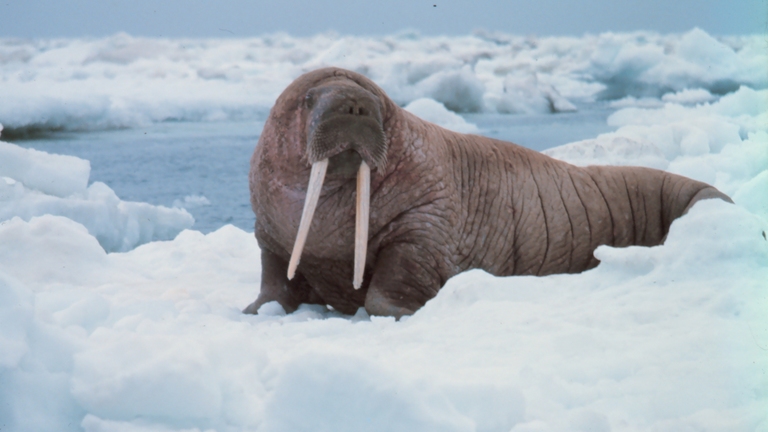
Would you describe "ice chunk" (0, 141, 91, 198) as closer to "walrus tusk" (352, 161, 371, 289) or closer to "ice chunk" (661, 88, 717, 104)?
"walrus tusk" (352, 161, 371, 289)

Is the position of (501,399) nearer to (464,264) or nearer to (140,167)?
(464,264)

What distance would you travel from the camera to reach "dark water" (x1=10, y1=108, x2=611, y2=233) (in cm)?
1107

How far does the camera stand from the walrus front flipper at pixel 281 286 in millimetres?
4922

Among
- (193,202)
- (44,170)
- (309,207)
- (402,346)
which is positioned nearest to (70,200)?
(44,170)

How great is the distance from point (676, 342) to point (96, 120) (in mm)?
10971

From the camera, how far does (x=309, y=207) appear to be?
4047mm

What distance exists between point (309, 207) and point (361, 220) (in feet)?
0.94

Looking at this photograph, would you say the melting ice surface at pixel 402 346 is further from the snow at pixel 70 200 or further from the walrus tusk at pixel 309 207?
the snow at pixel 70 200

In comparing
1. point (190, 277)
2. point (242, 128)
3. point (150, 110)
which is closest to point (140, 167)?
point (150, 110)

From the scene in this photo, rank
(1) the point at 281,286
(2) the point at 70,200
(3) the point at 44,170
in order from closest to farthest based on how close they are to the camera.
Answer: (1) the point at 281,286
(2) the point at 70,200
(3) the point at 44,170

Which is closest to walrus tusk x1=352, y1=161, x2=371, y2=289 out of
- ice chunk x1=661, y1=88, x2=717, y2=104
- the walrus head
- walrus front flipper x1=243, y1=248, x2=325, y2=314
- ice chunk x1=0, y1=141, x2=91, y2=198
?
the walrus head

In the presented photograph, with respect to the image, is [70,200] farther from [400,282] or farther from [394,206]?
[400,282]

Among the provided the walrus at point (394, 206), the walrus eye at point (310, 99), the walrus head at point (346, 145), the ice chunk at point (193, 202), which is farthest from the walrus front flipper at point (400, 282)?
the ice chunk at point (193, 202)

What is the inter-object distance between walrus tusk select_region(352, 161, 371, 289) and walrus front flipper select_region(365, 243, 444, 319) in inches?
12.0
